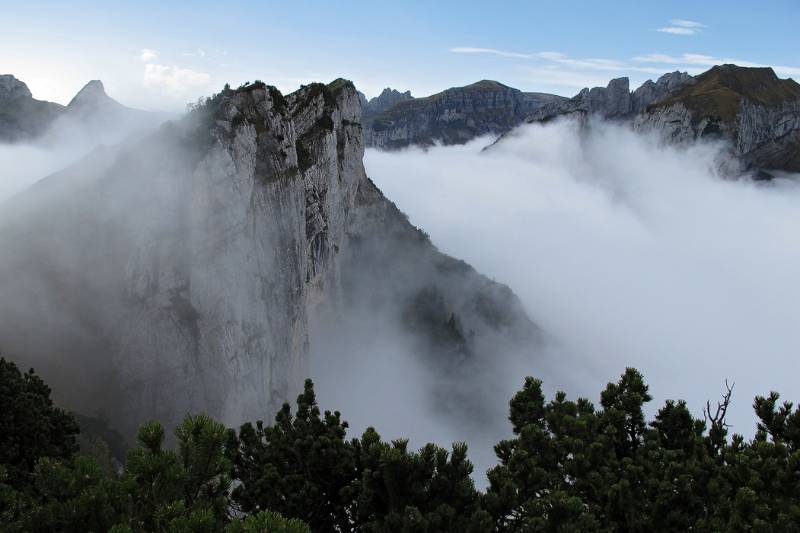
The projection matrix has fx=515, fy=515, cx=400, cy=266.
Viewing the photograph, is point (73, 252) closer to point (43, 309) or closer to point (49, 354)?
point (43, 309)

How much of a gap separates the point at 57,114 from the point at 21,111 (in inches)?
579

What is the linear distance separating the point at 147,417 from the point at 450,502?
111 ft

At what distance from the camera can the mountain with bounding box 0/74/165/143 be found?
418 feet

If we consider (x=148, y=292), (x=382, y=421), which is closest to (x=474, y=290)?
(x=382, y=421)

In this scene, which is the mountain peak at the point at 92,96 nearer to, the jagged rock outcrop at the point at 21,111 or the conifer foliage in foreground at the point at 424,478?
the jagged rock outcrop at the point at 21,111

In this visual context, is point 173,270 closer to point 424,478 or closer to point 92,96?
point 424,478

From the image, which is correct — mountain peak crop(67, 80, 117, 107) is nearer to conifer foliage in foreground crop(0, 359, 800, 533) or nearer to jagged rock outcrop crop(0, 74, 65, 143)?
jagged rock outcrop crop(0, 74, 65, 143)

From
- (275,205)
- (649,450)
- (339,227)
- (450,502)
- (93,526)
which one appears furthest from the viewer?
(339,227)

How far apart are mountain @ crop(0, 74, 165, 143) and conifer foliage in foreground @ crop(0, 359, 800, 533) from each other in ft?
380

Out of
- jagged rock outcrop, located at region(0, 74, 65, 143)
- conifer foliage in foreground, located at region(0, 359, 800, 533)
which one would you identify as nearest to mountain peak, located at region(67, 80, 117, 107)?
jagged rock outcrop, located at region(0, 74, 65, 143)

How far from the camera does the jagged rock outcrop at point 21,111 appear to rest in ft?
489

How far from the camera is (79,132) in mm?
134875

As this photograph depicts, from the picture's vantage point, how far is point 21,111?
160125 millimetres

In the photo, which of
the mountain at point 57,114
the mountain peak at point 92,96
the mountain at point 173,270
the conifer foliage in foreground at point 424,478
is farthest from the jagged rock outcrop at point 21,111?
the conifer foliage in foreground at point 424,478
